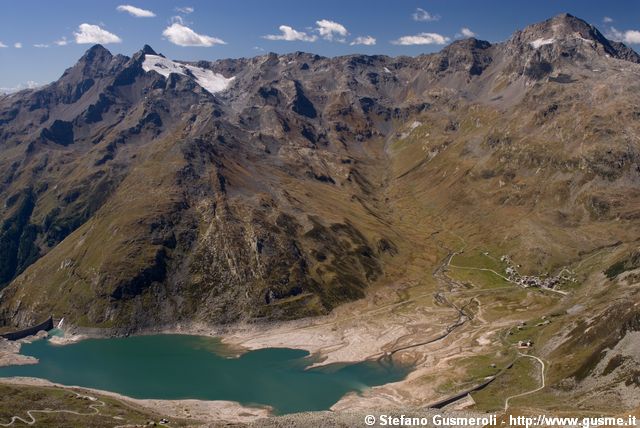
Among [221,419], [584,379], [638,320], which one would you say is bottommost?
[221,419]

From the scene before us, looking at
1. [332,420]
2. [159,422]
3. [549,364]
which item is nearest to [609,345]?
[549,364]

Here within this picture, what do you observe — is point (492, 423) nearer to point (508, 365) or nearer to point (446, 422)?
point (446, 422)

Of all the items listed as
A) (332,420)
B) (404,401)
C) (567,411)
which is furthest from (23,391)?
(567,411)

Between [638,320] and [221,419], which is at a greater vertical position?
[638,320]

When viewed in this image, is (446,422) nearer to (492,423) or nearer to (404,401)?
(492,423)

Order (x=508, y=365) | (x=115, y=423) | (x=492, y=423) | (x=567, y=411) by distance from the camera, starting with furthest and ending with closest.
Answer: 1. (x=508, y=365)
2. (x=115, y=423)
3. (x=567, y=411)
4. (x=492, y=423)

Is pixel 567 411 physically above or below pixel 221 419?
above

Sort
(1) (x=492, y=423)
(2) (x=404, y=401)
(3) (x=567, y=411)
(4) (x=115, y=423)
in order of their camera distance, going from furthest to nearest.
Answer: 1. (2) (x=404, y=401)
2. (4) (x=115, y=423)
3. (3) (x=567, y=411)
4. (1) (x=492, y=423)

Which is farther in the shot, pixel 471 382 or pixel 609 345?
pixel 471 382

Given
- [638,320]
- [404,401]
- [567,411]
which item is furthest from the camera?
[404,401]
